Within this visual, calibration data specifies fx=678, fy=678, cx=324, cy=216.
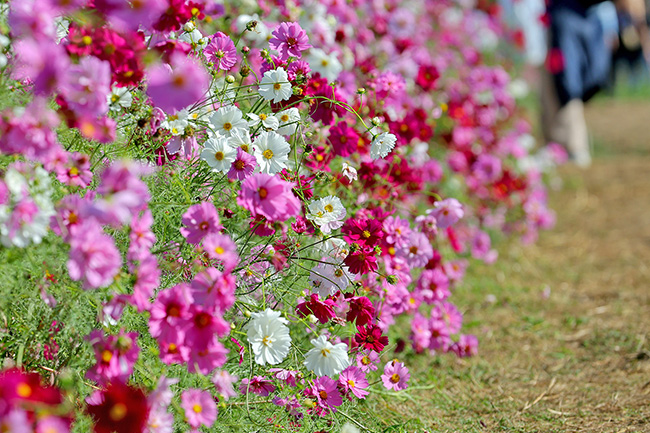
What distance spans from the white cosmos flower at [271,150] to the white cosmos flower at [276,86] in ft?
0.39

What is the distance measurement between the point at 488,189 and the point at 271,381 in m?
2.53

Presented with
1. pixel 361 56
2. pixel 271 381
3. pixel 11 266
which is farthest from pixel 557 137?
pixel 11 266

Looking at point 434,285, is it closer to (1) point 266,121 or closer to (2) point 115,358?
(1) point 266,121

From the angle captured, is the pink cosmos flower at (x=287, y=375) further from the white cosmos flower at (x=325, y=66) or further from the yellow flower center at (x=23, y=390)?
the white cosmos flower at (x=325, y=66)

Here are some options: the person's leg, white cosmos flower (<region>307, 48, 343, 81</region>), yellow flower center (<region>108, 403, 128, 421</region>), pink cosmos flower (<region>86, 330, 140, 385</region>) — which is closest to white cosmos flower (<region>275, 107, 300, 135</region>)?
white cosmos flower (<region>307, 48, 343, 81</region>)

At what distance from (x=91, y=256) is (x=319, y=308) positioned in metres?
0.60

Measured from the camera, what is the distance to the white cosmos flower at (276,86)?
61.1 inches

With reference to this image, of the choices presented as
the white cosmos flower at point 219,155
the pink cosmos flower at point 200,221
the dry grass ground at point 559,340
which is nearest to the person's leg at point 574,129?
the dry grass ground at point 559,340

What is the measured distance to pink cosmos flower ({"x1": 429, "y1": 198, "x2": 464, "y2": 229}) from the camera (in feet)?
6.54

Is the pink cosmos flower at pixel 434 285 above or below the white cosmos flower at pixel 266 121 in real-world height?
below

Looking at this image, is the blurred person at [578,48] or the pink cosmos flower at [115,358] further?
the blurred person at [578,48]

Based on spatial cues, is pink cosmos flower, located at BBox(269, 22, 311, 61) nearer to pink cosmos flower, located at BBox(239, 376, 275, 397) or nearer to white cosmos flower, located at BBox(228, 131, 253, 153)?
white cosmos flower, located at BBox(228, 131, 253, 153)

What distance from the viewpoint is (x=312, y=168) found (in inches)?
70.8

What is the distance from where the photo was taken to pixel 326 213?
156cm
